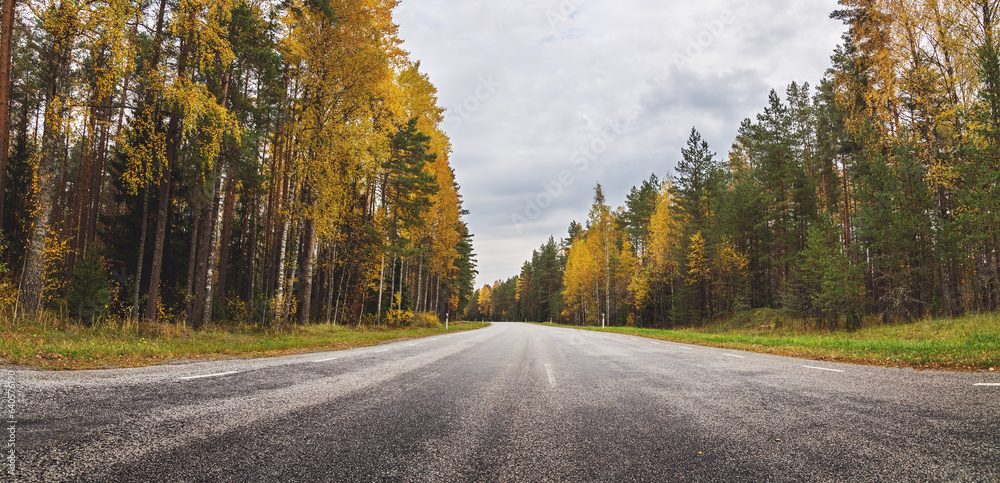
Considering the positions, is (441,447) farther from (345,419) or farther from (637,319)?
(637,319)

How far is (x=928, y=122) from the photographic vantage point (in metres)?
16.1

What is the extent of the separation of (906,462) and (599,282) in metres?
44.6

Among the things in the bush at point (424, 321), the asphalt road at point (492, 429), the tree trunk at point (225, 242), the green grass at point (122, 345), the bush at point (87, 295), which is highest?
the tree trunk at point (225, 242)

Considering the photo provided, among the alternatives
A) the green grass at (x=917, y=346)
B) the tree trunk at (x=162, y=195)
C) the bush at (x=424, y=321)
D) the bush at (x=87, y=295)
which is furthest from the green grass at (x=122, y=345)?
the bush at (x=424, y=321)

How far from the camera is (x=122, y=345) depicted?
775 cm

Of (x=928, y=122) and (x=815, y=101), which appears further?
(x=815, y=101)

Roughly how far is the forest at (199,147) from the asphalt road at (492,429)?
6701mm

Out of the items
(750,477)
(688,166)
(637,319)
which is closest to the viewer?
(750,477)

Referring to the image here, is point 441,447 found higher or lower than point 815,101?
lower

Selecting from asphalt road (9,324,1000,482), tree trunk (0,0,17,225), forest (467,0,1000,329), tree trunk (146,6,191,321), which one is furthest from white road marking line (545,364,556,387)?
forest (467,0,1000,329)

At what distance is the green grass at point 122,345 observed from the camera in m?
6.32

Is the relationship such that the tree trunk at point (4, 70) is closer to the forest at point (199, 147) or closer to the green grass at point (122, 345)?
the forest at point (199, 147)

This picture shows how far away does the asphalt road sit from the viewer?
2266 mm

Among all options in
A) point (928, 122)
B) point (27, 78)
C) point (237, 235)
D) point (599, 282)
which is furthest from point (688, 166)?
point (27, 78)
